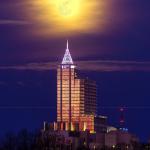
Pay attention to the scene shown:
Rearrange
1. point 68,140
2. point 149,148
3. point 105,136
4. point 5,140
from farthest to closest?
point 105,136 → point 68,140 → point 149,148 → point 5,140

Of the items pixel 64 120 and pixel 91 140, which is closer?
pixel 91 140

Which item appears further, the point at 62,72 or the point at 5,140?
the point at 62,72

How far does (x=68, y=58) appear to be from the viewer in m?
200

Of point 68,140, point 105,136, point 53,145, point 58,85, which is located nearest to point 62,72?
point 58,85

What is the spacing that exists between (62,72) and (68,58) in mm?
5579

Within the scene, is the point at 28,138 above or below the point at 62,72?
below

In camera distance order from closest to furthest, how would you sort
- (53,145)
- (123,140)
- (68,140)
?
(53,145), (68,140), (123,140)

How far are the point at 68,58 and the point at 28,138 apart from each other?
113 meters

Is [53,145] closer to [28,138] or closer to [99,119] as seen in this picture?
[28,138]

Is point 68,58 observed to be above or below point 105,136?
above

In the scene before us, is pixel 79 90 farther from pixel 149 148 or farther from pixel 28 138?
pixel 28 138

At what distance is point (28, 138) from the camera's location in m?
86.8

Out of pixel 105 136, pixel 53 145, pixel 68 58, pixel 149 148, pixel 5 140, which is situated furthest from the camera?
pixel 68 58

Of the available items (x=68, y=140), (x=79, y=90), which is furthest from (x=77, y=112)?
(x=68, y=140)
